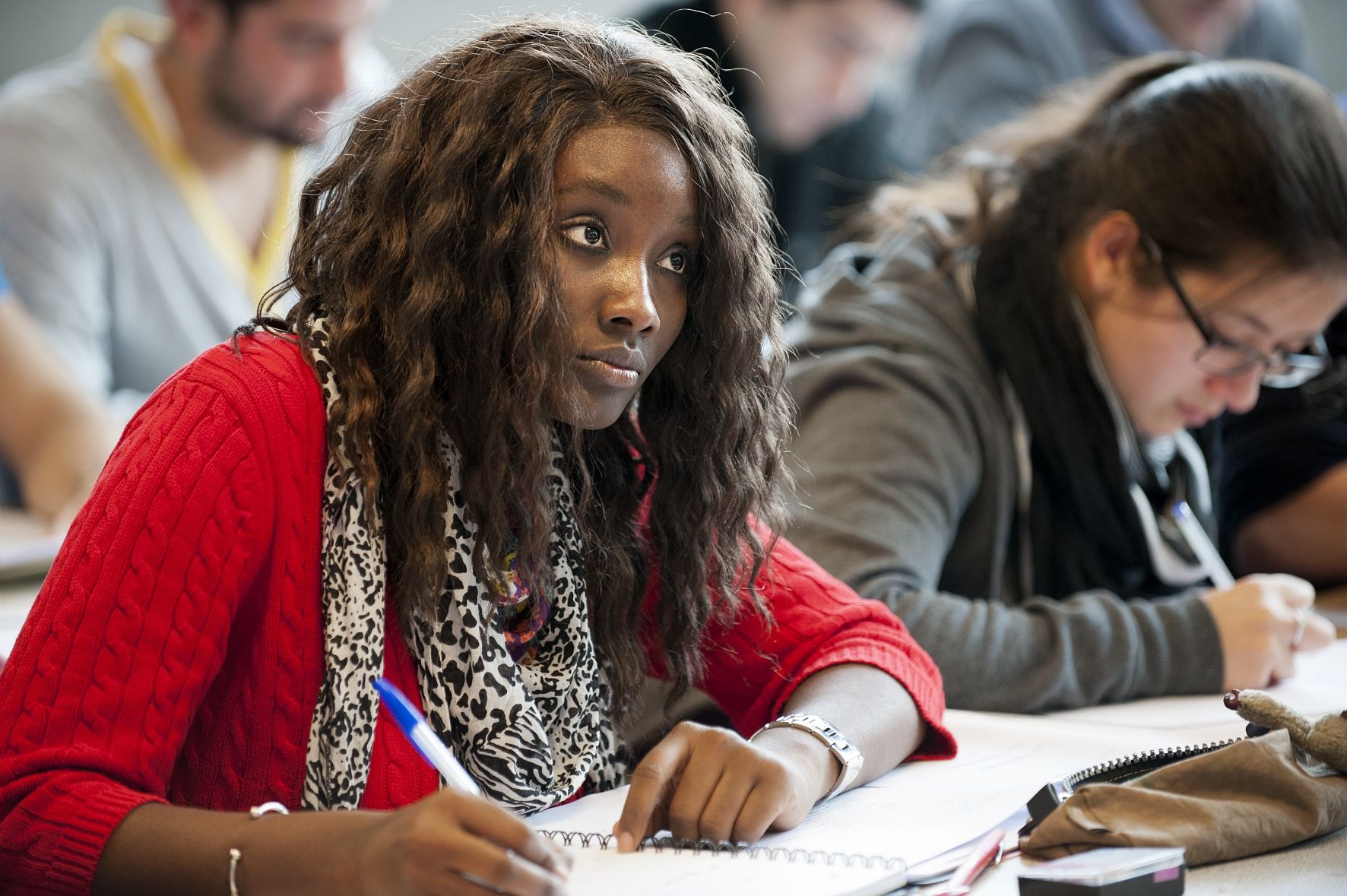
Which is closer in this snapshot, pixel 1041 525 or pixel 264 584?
pixel 264 584

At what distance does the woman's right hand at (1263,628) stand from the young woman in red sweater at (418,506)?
51 centimetres

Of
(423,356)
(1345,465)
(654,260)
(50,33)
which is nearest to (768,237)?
(654,260)

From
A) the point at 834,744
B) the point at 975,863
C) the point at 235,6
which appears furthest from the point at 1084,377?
the point at 235,6

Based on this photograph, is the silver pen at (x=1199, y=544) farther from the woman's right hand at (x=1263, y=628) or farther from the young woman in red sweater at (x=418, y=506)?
the young woman in red sweater at (x=418, y=506)

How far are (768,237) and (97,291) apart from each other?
7.07ft

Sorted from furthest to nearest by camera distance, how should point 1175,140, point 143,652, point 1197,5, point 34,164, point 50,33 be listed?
point 50,33
point 1197,5
point 34,164
point 1175,140
point 143,652

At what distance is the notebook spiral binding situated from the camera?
868 millimetres

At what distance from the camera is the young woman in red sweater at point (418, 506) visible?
31.8 inches

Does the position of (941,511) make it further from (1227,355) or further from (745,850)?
(745,850)

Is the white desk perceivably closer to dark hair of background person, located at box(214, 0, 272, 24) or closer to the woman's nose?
the woman's nose

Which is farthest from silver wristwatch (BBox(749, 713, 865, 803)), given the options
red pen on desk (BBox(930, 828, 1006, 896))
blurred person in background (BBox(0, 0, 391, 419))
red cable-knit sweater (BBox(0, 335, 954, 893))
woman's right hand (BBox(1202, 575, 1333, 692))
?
blurred person in background (BBox(0, 0, 391, 419))

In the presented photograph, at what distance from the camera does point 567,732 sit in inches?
39.3

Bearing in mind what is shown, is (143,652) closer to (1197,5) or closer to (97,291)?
(97,291)

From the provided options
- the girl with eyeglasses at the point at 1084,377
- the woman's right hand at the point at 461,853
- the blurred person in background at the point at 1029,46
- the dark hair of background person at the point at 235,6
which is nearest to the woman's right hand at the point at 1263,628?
the girl with eyeglasses at the point at 1084,377
